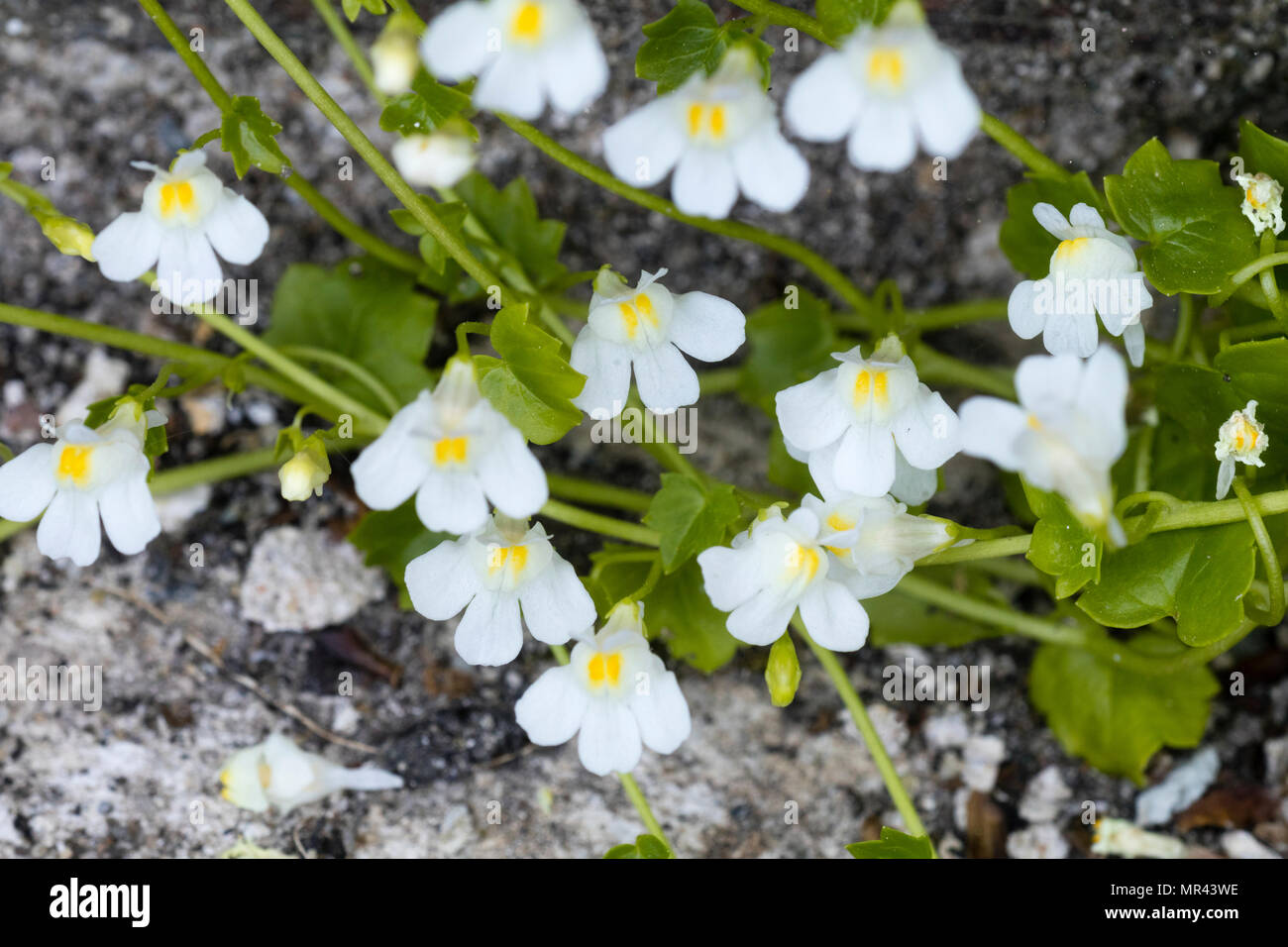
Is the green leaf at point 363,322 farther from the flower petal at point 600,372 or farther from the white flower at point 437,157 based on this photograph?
the white flower at point 437,157

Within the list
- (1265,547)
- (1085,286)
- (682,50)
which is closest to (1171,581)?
(1265,547)

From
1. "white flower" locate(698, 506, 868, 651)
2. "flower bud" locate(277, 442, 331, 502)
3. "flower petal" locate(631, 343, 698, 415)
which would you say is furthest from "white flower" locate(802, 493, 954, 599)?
"flower bud" locate(277, 442, 331, 502)

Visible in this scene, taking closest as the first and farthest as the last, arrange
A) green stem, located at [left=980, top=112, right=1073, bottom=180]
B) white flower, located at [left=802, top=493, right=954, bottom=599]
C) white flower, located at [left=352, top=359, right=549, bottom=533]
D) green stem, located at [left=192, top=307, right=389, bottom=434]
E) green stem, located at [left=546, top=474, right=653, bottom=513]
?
white flower, located at [left=352, top=359, right=549, bottom=533], white flower, located at [left=802, top=493, right=954, bottom=599], green stem, located at [left=980, top=112, right=1073, bottom=180], green stem, located at [left=192, top=307, right=389, bottom=434], green stem, located at [left=546, top=474, right=653, bottom=513]

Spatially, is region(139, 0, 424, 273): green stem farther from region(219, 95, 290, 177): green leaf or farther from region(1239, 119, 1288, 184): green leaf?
region(1239, 119, 1288, 184): green leaf

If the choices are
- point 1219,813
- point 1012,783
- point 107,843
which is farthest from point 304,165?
point 1219,813

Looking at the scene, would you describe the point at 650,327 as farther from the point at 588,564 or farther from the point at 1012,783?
the point at 1012,783

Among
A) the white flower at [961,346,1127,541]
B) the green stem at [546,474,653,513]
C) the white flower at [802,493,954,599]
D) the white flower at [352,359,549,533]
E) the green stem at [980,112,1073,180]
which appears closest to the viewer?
the white flower at [961,346,1127,541]
